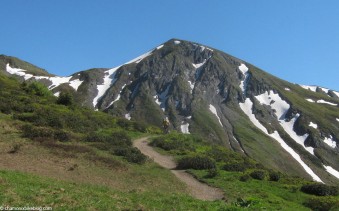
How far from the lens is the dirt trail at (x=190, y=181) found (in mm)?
27625

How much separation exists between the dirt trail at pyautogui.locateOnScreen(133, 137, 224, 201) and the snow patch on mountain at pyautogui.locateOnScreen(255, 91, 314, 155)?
101256 millimetres

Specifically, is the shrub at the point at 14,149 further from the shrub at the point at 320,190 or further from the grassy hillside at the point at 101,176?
the shrub at the point at 320,190

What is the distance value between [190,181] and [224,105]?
133403 millimetres

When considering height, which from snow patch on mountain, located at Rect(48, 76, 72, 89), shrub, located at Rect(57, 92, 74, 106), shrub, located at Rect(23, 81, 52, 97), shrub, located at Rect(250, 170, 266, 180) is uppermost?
snow patch on mountain, located at Rect(48, 76, 72, 89)

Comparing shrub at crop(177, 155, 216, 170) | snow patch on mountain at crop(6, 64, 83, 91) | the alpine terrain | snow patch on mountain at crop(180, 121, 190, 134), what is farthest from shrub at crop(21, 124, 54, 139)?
snow patch on mountain at crop(6, 64, 83, 91)

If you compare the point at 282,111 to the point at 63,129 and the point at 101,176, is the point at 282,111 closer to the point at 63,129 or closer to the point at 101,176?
the point at 63,129

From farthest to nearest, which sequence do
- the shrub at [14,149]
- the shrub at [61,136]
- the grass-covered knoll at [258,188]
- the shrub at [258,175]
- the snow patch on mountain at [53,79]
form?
the snow patch on mountain at [53,79] < the shrub at [61,136] < the shrub at [258,175] < the shrub at [14,149] < the grass-covered knoll at [258,188]

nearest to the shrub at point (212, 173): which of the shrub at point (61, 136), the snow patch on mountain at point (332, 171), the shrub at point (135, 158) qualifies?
the shrub at point (135, 158)

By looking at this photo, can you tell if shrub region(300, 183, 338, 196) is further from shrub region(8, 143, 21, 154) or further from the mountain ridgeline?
the mountain ridgeline

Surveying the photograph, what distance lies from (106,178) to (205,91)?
149 metres

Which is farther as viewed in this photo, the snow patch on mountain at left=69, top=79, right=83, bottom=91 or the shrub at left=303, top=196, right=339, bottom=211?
the snow patch on mountain at left=69, top=79, right=83, bottom=91

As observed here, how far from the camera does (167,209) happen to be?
59.8ft

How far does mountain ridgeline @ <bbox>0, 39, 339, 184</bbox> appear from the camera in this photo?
417 feet

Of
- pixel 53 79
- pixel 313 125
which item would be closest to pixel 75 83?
pixel 53 79
